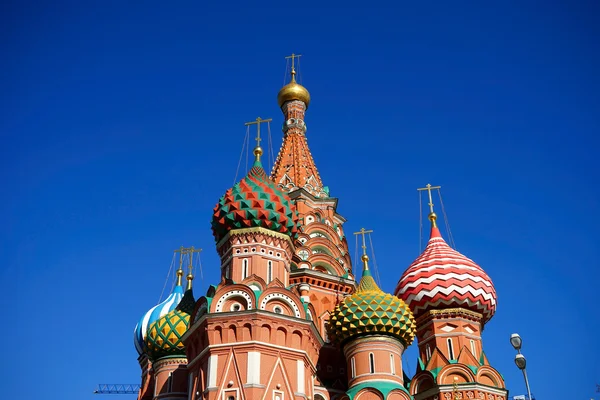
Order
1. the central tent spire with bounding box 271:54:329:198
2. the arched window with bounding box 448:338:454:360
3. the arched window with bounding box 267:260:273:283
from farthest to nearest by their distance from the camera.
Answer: the central tent spire with bounding box 271:54:329:198 < the arched window with bounding box 448:338:454:360 < the arched window with bounding box 267:260:273:283

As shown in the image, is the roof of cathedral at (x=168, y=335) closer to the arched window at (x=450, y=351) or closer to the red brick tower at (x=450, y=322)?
the red brick tower at (x=450, y=322)

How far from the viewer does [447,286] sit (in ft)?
77.2

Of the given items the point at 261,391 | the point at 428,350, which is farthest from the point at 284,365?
the point at 428,350

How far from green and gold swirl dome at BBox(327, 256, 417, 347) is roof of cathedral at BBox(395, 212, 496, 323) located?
274 cm

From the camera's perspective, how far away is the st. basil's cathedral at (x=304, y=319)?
18094 mm

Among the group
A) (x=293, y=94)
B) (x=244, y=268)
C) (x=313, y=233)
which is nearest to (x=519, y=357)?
(x=244, y=268)

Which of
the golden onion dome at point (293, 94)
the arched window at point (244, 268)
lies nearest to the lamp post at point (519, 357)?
the arched window at point (244, 268)

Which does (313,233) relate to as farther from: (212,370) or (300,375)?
(212,370)

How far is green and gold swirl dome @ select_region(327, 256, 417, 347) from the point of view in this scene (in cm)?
2030

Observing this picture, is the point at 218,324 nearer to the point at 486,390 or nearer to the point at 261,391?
the point at 261,391

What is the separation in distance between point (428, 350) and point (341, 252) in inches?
185

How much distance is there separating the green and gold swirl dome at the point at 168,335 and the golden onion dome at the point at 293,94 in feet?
36.6

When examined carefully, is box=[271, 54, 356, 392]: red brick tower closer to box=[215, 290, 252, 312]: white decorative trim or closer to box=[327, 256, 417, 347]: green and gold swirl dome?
box=[327, 256, 417, 347]: green and gold swirl dome

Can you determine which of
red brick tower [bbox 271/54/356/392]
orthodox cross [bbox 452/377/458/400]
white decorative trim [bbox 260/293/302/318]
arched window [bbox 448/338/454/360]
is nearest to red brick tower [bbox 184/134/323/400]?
white decorative trim [bbox 260/293/302/318]
